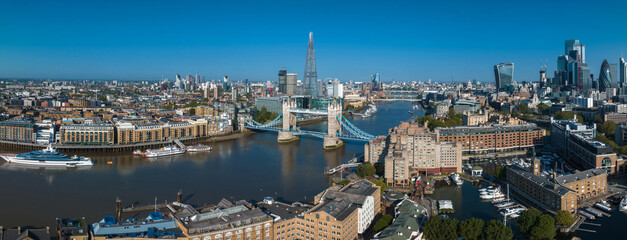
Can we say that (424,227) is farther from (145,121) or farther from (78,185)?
(145,121)

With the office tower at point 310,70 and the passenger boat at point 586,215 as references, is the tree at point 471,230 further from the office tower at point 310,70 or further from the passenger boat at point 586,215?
the office tower at point 310,70

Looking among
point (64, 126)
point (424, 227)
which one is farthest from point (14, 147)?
point (424, 227)

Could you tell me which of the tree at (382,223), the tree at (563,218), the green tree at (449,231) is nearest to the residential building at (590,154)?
the tree at (563,218)

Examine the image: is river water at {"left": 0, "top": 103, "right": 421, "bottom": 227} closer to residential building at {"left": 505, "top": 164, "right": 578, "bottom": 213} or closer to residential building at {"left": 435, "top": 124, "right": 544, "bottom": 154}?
residential building at {"left": 435, "top": 124, "right": 544, "bottom": 154}

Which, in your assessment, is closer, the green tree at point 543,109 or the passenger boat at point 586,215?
the passenger boat at point 586,215

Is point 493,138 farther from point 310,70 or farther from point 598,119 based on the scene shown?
point 310,70

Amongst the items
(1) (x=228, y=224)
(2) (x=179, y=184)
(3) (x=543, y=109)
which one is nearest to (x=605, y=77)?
(3) (x=543, y=109)
